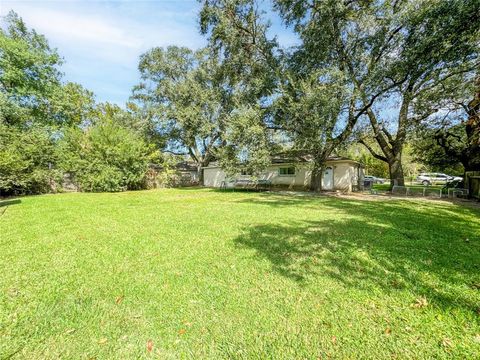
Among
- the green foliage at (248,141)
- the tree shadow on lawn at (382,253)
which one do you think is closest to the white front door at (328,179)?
the green foliage at (248,141)

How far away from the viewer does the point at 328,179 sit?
58.5 ft

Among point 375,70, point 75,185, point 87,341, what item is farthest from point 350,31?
point 75,185

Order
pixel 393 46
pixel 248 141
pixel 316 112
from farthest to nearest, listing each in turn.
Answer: pixel 248 141 < pixel 393 46 < pixel 316 112

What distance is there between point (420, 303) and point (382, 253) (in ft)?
5.10

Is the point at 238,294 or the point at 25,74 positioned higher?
the point at 25,74

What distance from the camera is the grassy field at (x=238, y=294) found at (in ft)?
6.49

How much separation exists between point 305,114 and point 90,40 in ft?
39.5

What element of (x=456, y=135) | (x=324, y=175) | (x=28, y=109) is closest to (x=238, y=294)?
(x=324, y=175)

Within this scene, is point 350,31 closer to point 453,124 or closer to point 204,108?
point 453,124

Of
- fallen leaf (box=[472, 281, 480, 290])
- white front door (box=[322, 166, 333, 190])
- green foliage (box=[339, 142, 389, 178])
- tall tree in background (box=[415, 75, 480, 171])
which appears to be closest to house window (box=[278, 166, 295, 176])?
white front door (box=[322, 166, 333, 190])

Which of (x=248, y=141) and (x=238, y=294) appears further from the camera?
(x=248, y=141)

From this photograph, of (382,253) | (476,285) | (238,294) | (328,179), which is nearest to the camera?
(238,294)

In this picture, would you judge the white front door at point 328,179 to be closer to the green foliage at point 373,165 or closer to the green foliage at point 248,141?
the green foliage at point 248,141

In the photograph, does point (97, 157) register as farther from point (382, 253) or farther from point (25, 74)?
point (382, 253)
